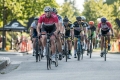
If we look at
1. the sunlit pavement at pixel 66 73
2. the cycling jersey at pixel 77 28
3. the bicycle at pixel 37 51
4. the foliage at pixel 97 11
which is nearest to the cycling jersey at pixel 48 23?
the sunlit pavement at pixel 66 73

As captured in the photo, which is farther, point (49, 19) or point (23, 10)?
point (23, 10)

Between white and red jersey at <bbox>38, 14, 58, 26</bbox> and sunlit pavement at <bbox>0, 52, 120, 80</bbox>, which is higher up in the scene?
white and red jersey at <bbox>38, 14, 58, 26</bbox>

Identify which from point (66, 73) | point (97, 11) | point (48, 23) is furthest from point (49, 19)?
point (97, 11)

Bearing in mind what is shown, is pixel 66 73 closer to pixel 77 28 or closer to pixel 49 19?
pixel 49 19

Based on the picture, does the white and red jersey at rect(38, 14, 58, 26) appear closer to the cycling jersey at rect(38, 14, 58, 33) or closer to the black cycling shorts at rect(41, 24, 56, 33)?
the cycling jersey at rect(38, 14, 58, 33)

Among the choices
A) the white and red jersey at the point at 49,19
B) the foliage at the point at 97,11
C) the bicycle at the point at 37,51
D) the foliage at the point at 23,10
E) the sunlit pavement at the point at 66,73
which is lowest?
the sunlit pavement at the point at 66,73

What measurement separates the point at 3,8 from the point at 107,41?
2341 centimetres

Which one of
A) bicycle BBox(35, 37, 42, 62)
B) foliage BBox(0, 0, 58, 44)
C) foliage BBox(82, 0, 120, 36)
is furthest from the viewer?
foliage BBox(82, 0, 120, 36)

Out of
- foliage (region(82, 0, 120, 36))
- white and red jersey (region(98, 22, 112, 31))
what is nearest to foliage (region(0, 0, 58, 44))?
foliage (region(82, 0, 120, 36))

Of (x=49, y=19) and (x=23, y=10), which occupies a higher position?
(x=23, y=10)

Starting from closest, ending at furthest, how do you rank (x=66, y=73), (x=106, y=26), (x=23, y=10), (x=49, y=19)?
(x=66, y=73)
(x=49, y=19)
(x=106, y=26)
(x=23, y=10)

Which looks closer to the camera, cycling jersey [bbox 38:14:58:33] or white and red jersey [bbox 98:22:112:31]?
cycling jersey [bbox 38:14:58:33]

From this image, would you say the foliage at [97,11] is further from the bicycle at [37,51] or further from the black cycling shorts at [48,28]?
the black cycling shorts at [48,28]

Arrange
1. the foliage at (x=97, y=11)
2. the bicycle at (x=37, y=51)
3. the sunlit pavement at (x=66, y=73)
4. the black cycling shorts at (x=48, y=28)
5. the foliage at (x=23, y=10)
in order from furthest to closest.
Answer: the foliage at (x=97, y=11)
the foliage at (x=23, y=10)
the bicycle at (x=37, y=51)
the black cycling shorts at (x=48, y=28)
the sunlit pavement at (x=66, y=73)
